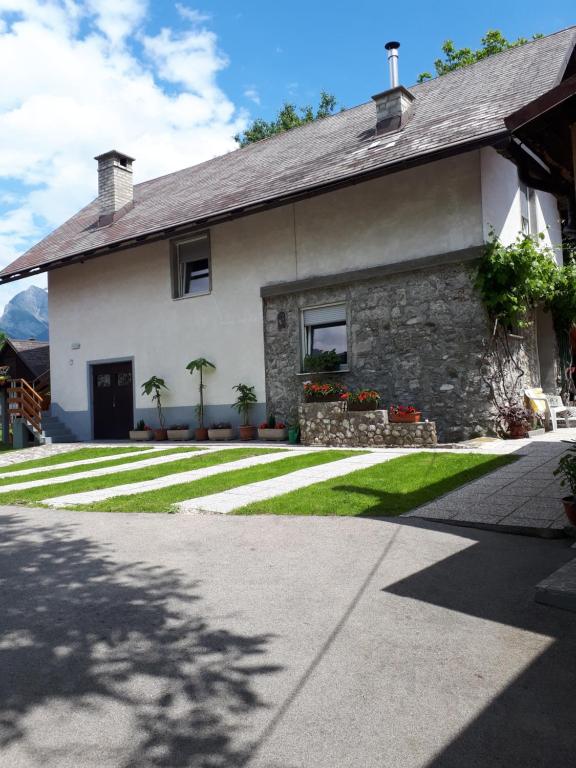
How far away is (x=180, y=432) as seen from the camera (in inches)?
581

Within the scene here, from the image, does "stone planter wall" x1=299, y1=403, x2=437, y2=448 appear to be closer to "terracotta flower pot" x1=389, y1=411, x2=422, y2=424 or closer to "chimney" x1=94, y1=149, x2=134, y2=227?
"terracotta flower pot" x1=389, y1=411, x2=422, y2=424

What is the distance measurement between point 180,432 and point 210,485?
723 centimetres

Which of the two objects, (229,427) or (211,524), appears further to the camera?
(229,427)

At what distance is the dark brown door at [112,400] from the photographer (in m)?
16.4

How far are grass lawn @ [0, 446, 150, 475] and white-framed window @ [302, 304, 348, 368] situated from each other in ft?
14.0

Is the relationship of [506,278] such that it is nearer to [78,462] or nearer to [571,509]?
[571,509]

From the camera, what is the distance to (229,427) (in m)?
14.0

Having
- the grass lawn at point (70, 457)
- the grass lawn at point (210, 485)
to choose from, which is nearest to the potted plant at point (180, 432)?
the grass lawn at point (70, 457)

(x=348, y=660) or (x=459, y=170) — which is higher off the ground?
(x=459, y=170)

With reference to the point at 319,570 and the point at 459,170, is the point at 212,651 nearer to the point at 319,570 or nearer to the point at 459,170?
the point at 319,570

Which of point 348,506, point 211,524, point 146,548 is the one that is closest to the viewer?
point 146,548

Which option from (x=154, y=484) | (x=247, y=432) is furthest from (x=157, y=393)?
(x=154, y=484)

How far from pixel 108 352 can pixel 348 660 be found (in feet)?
49.3

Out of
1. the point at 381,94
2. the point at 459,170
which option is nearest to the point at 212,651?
the point at 459,170
